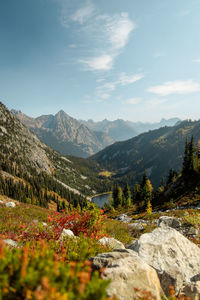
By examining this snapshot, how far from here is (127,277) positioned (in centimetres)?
412

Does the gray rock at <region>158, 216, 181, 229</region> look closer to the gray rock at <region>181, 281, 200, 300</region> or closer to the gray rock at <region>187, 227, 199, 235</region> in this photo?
the gray rock at <region>187, 227, 199, 235</region>

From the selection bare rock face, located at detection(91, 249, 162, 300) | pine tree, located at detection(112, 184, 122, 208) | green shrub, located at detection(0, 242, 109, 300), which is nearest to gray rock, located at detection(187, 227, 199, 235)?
bare rock face, located at detection(91, 249, 162, 300)

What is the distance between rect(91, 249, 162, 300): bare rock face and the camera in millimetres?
3784

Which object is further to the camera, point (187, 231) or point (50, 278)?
point (187, 231)

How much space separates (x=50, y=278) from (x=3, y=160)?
547ft

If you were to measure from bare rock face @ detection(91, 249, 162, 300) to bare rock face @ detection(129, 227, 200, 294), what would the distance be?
2108 mm

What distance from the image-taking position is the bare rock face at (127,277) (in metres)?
3.78

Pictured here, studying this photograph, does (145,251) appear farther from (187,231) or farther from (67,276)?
(187,231)

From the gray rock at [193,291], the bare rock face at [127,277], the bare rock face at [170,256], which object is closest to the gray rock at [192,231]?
the bare rock face at [170,256]

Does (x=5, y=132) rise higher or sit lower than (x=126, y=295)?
higher

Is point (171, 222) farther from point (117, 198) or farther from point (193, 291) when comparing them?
point (117, 198)

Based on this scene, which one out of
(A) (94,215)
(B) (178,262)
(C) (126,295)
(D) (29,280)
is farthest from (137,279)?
(A) (94,215)

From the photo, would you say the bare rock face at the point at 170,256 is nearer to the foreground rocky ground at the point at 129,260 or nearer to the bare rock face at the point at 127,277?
the foreground rocky ground at the point at 129,260

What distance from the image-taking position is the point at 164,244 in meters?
7.61
